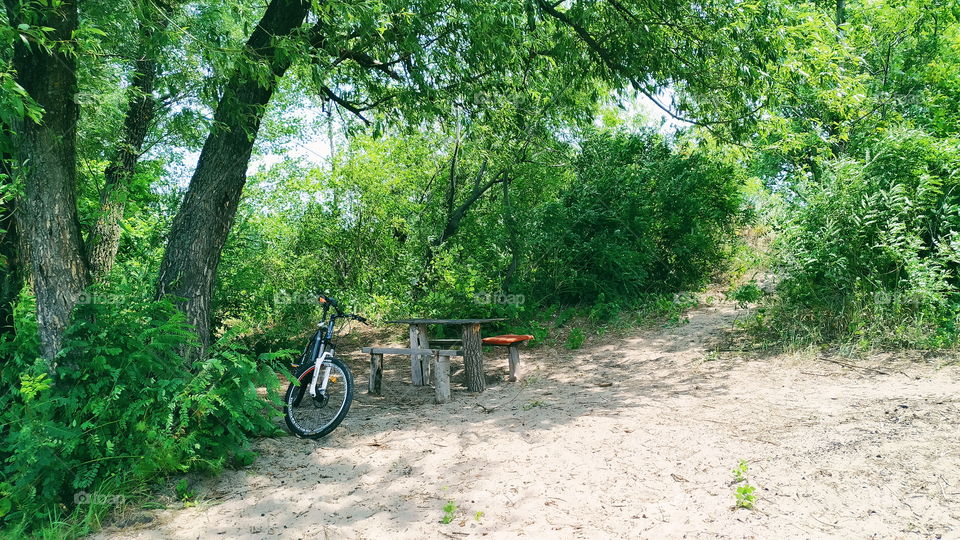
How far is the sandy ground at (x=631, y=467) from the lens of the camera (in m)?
3.34

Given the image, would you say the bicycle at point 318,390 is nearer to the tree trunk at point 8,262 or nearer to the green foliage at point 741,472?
the tree trunk at point 8,262

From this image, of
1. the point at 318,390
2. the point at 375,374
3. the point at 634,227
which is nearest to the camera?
the point at 318,390

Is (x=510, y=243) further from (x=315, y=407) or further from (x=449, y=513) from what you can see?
(x=449, y=513)

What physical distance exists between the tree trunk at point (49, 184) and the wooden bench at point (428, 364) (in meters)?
3.26

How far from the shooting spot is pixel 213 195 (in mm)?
4926

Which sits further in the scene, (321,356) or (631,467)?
(321,356)

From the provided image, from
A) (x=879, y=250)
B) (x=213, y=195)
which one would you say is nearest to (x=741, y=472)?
(x=213, y=195)

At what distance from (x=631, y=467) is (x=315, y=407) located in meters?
3.08

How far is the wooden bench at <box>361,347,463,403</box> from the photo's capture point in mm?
6516

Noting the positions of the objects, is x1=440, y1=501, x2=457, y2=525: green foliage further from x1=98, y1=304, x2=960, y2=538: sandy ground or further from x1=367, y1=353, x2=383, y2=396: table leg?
x1=367, y1=353, x2=383, y2=396: table leg

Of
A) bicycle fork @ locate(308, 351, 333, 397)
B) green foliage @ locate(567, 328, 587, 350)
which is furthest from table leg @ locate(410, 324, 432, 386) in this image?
green foliage @ locate(567, 328, 587, 350)

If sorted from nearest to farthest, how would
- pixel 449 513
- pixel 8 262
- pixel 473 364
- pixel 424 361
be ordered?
pixel 449 513 < pixel 8 262 < pixel 473 364 < pixel 424 361

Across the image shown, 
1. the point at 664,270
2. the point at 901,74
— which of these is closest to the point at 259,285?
the point at 664,270

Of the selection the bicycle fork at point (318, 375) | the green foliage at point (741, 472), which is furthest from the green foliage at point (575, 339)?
the green foliage at point (741, 472)
